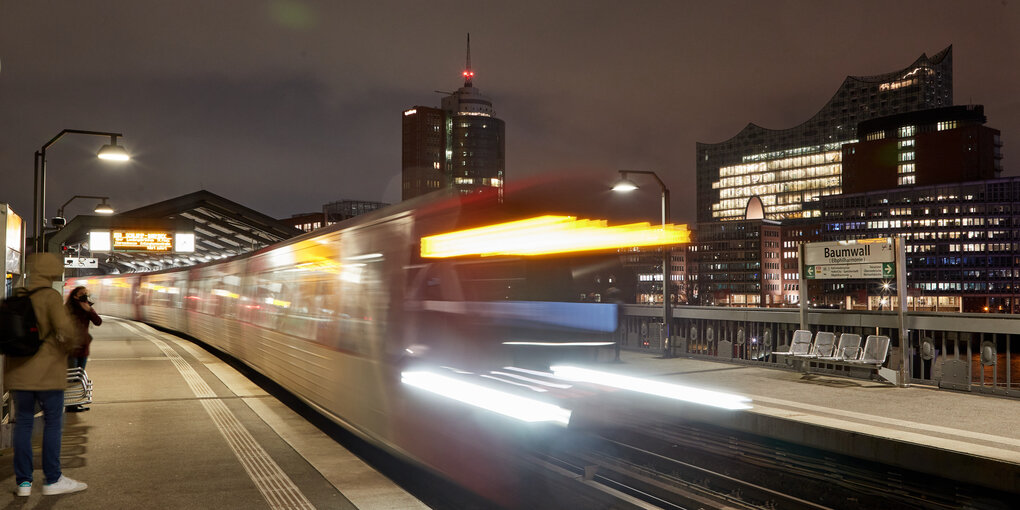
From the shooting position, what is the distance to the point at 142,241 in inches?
1024

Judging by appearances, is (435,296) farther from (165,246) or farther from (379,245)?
(165,246)

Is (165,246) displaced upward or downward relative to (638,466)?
upward

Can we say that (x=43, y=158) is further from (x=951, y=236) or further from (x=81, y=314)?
(x=951, y=236)

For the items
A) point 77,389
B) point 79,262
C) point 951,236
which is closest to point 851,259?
point 77,389

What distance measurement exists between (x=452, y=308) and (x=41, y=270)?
3199 millimetres

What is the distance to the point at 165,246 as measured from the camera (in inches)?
1044

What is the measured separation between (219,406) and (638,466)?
584cm

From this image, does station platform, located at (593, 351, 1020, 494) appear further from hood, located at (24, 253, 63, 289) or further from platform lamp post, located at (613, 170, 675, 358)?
hood, located at (24, 253, 63, 289)

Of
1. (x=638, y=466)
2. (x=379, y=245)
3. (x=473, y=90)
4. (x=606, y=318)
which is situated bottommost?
(x=638, y=466)

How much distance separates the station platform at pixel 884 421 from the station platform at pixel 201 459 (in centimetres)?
264

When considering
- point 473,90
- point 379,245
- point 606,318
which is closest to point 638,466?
point 606,318

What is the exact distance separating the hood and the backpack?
0.14 meters

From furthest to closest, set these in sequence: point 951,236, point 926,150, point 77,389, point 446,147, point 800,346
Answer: point 446,147
point 926,150
point 951,236
point 800,346
point 77,389

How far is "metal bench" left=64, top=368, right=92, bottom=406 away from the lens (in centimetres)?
988
